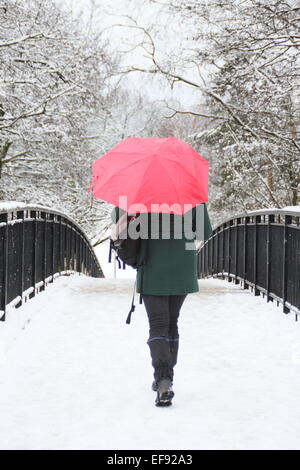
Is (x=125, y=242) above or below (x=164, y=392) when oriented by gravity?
above

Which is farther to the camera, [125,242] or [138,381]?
[138,381]

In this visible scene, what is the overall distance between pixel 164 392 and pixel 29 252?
4539 millimetres

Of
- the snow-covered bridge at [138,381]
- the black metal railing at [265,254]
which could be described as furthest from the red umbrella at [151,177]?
the black metal railing at [265,254]

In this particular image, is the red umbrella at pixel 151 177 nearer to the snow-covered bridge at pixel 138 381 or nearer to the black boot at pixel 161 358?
the black boot at pixel 161 358

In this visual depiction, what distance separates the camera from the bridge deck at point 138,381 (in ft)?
12.8

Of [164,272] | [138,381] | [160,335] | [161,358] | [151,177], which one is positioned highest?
[151,177]

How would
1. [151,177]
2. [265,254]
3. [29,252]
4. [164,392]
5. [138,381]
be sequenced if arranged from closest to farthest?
[151,177]
[164,392]
[138,381]
[29,252]
[265,254]

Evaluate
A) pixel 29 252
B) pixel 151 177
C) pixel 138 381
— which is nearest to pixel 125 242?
pixel 151 177

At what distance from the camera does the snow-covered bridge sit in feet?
12.8

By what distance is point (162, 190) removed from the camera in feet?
14.3

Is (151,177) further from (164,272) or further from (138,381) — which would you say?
(138,381)

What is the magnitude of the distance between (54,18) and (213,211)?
55.8ft

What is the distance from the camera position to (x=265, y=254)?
9820 millimetres
